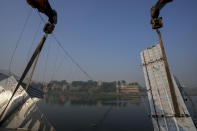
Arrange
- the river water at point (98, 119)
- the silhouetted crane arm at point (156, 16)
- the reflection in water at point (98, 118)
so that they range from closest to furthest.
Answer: the silhouetted crane arm at point (156, 16) → the river water at point (98, 119) → the reflection in water at point (98, 118)

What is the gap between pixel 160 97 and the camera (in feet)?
29.8

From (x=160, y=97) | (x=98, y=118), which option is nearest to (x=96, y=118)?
(x=98, y=118)

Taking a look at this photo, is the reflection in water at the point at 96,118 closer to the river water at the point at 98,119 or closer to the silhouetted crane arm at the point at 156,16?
the river water at the point at 98,119

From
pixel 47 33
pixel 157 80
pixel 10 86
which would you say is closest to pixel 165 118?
pixel 157 80

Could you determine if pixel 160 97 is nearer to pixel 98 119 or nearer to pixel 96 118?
pixel 98 119

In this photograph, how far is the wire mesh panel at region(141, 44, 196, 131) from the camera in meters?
7.35

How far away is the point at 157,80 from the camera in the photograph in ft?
32.5

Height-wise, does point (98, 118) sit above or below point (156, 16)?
below

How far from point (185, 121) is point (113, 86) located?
546 ft

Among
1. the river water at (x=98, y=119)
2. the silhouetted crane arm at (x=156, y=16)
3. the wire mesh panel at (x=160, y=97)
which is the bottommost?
the river water at (x=98, y=119)

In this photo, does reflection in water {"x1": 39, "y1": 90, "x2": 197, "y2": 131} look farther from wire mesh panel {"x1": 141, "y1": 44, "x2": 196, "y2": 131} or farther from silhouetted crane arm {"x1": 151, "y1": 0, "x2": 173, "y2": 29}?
silhouetted crane arm {"x1": 151, "y1": 0, "x2": 173, "y2": 29}

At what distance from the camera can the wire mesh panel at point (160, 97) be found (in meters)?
7.35

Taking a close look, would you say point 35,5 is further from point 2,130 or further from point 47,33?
point 2,130

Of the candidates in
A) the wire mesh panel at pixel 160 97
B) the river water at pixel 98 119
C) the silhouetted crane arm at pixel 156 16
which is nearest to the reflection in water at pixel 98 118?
the river water at pixel 98 119
